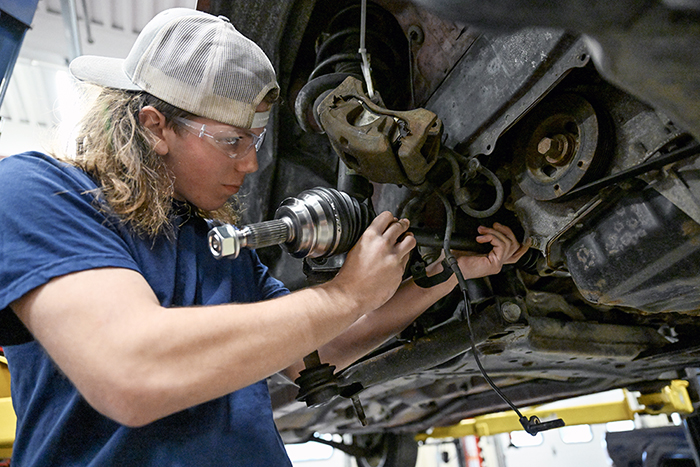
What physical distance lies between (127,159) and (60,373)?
36 centimetres

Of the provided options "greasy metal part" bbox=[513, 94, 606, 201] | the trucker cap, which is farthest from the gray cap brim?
"greasy metal part" bbox=[513, 94, 606, 201]

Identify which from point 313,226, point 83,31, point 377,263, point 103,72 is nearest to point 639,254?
point 377,263

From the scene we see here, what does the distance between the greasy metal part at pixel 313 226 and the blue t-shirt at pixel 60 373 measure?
15cm

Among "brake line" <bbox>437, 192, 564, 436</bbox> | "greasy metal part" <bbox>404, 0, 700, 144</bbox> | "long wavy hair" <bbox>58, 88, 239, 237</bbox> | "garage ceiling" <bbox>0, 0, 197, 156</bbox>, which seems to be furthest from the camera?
"garage ceiling" <bbox>0, 0, 197, 156</bbox>

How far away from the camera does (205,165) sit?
94 cm

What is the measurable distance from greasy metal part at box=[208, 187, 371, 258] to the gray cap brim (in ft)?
1.18

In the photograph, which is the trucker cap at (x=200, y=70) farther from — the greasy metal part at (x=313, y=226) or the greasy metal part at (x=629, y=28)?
the greasy metal part at (x=629, y=28)

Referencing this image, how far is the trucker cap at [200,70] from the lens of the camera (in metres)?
0.88

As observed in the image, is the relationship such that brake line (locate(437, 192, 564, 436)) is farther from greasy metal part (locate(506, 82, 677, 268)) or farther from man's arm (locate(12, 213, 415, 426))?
man's arm (locate(12, 213, 415, 426))

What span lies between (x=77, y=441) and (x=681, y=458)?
2.56 meters

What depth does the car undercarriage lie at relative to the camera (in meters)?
0.38

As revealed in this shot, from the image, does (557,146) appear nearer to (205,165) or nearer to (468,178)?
(468,178)

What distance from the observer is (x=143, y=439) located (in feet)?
2.39

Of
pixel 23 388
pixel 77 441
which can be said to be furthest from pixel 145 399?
pixel 23 388
